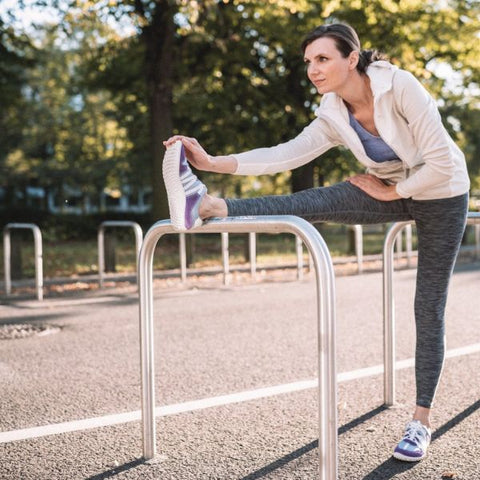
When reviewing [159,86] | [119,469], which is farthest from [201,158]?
[159,86]

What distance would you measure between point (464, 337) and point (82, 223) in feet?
78.0

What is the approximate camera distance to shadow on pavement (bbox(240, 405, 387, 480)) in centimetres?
303

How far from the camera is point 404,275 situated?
41.0 feet

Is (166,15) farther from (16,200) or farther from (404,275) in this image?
(16,200)

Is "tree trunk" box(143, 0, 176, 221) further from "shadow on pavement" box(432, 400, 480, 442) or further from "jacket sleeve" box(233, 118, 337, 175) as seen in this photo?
"jacket sleeve" box(233, 118, 337, 175)

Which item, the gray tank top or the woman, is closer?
the woman

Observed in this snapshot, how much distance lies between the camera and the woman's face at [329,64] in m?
3.16

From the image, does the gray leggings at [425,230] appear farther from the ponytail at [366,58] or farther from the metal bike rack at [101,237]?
the metal bike rack at [101,237]

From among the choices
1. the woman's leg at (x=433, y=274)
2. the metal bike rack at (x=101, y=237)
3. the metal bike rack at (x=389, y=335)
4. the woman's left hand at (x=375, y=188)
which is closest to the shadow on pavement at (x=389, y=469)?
the woman's leg at (x=433, y=274)

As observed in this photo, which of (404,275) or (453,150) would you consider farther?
(404,275)

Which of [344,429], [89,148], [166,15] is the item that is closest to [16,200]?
[89,148]

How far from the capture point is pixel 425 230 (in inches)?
130

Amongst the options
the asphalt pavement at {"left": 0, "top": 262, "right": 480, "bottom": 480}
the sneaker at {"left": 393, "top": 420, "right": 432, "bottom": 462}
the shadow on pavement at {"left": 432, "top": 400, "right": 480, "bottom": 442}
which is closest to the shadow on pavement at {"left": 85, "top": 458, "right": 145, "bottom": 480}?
the asphalt pavement at {"left": 0, "top": 262, "right": 480, "bottom": 480}

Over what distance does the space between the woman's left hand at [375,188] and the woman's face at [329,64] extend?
42 cm
